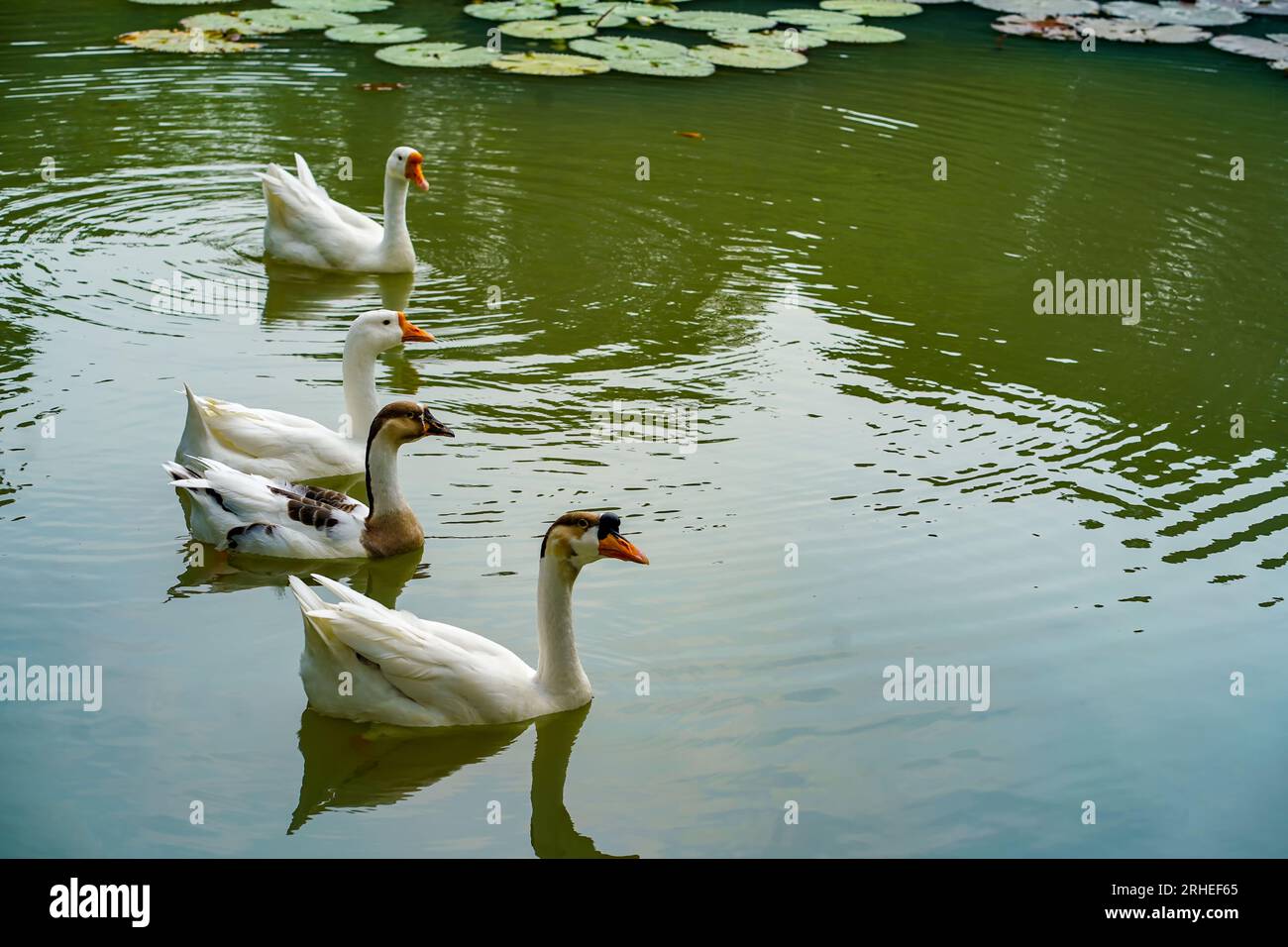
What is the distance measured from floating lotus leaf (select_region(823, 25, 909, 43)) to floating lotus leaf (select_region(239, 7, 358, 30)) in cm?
593

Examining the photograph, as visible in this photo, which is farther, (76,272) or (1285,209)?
(1285,209)

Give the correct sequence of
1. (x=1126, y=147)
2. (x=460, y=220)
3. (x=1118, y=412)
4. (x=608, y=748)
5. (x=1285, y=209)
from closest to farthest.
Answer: (x=608, y=748) < (x=1118, y=412) < (x=460, y=220) < (x=1285, y=209) < (x=1126, y=147)

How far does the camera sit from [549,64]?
16.4 meters

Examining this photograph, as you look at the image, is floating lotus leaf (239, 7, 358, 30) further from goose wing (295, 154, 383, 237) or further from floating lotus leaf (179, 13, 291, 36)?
goose wing (295, 154, 383, 237)

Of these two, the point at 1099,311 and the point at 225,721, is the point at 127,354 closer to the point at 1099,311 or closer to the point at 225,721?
the point at 225,721

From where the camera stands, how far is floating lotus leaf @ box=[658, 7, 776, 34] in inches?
738

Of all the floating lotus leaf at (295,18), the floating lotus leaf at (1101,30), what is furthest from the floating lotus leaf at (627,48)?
the floating lotus leaf at (1101,30)

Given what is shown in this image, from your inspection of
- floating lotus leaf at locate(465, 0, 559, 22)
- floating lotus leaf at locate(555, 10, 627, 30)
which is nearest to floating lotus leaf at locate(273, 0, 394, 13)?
floating lotus leaf at locate(465, 0, 559, 22)

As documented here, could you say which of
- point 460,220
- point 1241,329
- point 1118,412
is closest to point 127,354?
point 460,220

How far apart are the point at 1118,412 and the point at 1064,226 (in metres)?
3.93

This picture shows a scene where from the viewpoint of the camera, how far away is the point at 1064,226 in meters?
12.6

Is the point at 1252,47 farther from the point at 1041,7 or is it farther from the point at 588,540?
the point at 588,540

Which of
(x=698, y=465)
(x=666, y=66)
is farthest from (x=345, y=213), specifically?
(x=666, y=66)

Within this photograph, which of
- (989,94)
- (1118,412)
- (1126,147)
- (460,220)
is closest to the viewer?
(1118,412)
